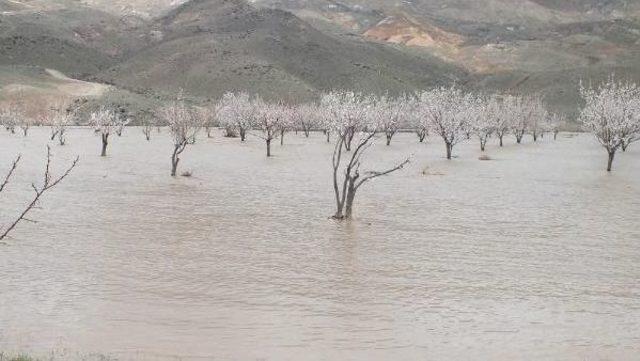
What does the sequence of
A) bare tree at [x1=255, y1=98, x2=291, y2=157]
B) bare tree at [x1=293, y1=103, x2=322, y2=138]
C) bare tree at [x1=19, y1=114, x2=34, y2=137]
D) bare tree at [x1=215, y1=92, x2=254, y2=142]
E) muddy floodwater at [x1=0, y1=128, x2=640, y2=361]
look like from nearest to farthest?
muddy floodwater at [x1=0, y1=128, x2=640, y2=361], bare tree at [x1=255, y1=98, x2=291, y2=157], bare tree at [x1=19, y1=114, x2=34, y2=137], bare tree at [x1=215, y1=92, x2=254, y2=142], bare tree at [x1=293, y1=103, x2=322, y2=138]

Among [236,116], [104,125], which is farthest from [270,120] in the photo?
[104,125]

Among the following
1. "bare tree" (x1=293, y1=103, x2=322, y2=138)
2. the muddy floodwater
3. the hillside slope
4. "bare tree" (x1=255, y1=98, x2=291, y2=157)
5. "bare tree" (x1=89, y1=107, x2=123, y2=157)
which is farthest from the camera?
the hillside slope

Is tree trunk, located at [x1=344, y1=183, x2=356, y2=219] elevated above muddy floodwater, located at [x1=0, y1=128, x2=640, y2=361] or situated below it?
above

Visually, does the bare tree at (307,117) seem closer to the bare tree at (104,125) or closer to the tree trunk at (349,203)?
the bare tree at (104,125)

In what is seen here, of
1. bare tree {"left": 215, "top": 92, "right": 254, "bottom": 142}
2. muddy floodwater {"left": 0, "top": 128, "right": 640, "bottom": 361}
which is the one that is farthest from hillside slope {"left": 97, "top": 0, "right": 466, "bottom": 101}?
muddy floodwater {"left": 0, "top": 128, "right": 640, "bottom": 361}

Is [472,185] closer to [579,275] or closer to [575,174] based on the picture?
[575,174]

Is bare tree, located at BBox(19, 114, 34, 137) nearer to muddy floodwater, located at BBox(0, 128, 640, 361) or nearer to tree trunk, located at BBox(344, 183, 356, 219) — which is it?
muddy floodwater, located at BBox(0, 128, 640, 361)

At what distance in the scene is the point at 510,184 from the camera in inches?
1478

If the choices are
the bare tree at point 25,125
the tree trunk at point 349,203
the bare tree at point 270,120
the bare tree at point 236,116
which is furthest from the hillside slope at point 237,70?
the tree trunk at point 349,203

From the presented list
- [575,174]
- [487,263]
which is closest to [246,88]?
[575,174]

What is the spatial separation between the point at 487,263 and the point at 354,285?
428cm

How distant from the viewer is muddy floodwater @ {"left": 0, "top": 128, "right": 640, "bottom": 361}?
11.7 meters

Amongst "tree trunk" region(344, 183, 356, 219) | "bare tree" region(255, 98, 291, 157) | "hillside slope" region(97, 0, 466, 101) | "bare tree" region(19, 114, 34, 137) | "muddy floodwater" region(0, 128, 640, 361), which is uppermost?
"hillside slope" region(97, 0, 466, 101)

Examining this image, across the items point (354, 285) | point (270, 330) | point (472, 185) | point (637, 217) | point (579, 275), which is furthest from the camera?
point (472, 185)
